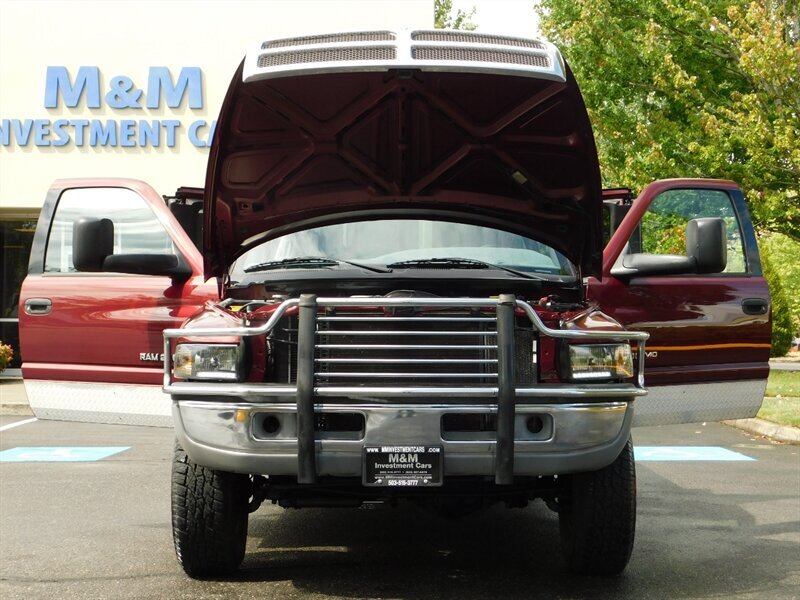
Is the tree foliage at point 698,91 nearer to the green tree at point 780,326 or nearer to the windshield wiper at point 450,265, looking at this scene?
the green tree at point 780,326

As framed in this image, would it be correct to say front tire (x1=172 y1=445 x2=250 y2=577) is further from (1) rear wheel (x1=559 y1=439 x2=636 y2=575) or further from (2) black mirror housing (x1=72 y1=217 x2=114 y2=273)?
(1) rear wheel (x1=559 y1=439 x2=636 y2=575)

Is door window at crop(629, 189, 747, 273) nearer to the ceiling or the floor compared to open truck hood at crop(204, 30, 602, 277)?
nearer to the floor

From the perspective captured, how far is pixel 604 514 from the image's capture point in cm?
486

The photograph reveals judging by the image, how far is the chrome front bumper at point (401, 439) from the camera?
4.36m

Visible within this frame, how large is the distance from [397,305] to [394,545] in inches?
77.4

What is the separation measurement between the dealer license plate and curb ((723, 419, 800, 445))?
25.3 ft

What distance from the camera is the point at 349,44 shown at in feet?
15.6

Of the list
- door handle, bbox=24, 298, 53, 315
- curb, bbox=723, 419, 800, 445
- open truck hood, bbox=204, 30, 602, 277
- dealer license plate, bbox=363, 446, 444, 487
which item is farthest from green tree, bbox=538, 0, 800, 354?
dealer license plate, bbox=363, 446, 444, 487

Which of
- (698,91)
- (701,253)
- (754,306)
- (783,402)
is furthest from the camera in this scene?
(698,91)

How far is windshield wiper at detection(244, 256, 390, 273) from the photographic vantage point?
5492 mm

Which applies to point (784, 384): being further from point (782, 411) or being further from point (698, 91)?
point (782, 411)

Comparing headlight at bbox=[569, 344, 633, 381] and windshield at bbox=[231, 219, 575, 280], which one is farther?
windshield at bbox=[231, 219, 575, 280]

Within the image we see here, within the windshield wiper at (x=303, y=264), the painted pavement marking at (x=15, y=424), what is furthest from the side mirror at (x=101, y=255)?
the painted pavement marking at (x=15, y=424)

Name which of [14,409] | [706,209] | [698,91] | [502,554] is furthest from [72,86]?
[502,554]
